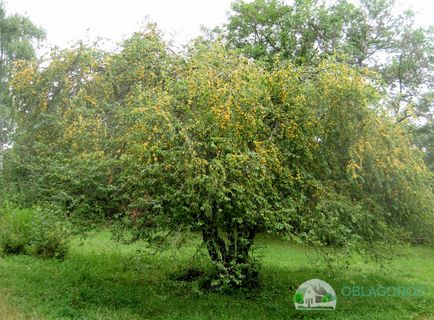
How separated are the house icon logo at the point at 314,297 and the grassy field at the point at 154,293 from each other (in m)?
0.15

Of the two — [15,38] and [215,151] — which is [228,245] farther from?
[15,38]

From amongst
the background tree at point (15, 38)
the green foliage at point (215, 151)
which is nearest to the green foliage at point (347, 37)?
the green foliage at point (215, 151)

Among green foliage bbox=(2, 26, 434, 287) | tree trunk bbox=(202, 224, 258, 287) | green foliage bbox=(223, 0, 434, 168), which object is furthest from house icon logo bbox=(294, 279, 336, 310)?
green foliage bbox=(223, 0, 434, 168)

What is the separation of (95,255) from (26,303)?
402cm

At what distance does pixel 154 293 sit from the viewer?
27.0ft

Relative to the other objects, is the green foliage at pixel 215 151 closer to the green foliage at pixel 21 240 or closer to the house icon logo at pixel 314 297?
the house icon logo at pixel 314 297

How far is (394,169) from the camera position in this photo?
290 inches

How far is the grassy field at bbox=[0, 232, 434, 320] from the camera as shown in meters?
7.16

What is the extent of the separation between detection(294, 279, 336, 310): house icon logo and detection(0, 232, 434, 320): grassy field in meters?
0.15

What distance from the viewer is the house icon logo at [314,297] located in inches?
312

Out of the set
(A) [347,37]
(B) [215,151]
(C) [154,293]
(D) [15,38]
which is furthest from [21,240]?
(D) [15,38]

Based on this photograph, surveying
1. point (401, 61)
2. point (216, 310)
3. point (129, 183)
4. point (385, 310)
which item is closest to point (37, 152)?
point (129, 183)

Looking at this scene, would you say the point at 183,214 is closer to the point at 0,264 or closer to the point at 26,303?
the point at 26,303

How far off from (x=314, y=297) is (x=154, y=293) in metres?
2.85
